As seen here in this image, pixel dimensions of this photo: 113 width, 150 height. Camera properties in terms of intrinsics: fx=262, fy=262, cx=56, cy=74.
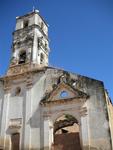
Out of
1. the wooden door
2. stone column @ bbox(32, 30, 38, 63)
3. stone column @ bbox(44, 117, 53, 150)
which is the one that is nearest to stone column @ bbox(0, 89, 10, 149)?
the wooden door

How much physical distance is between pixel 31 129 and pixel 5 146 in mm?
2497

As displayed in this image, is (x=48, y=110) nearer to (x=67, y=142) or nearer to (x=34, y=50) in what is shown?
(x=67, y=142)

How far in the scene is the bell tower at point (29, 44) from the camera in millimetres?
24375

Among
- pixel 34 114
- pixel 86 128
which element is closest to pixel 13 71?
pixel 34 114

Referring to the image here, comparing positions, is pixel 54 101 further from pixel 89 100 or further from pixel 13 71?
pixel 13 71

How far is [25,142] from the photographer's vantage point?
781 inches

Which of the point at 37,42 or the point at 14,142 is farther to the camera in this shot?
the point at 37,42

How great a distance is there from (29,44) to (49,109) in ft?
25.4

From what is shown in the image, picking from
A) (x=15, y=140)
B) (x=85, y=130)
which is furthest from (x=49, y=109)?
(x=15, y=140)

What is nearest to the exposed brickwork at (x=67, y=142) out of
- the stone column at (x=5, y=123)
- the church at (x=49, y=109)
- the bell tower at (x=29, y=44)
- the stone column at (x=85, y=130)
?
the church at (x=49, y=109)

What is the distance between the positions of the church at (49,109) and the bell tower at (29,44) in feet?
0.41

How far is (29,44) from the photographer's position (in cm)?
2536

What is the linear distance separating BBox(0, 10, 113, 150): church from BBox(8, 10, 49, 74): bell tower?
125 millimetres

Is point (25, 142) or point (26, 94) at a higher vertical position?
point (26, 94)
